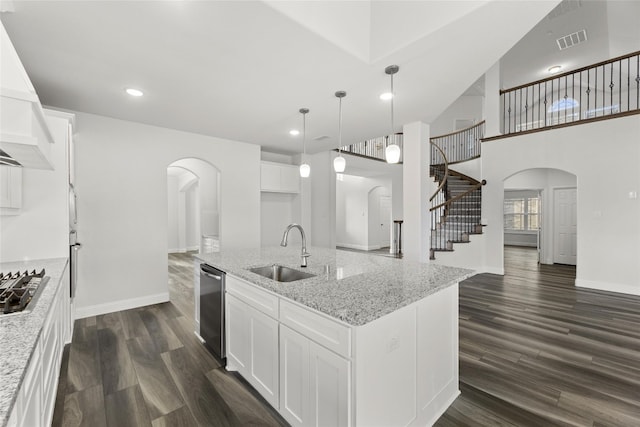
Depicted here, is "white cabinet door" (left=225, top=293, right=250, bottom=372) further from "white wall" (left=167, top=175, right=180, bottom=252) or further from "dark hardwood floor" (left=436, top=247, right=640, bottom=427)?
"white wall" (left=167, top=175, right=180, bottom=252)

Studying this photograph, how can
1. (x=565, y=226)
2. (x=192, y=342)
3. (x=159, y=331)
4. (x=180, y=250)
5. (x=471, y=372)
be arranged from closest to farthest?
(x=471, y=372), (x=192, y=342), (x=159, y=331), (x=565, y=226), (x=180, y=250)

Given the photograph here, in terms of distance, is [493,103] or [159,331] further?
[493,103]

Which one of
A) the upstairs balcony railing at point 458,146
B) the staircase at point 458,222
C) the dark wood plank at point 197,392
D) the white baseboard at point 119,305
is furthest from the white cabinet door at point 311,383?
the upstairs balcony railing at point 458,146

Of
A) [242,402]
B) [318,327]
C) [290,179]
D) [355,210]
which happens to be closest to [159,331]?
[242,402]

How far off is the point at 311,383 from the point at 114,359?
85.9 inches

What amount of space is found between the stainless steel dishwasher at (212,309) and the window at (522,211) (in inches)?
447

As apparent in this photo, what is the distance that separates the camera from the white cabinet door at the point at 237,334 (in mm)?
2139

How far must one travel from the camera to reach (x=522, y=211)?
10523 millimetres

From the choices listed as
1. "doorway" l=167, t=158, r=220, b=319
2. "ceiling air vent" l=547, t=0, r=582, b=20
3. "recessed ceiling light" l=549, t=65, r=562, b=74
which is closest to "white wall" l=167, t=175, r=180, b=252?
"doorway" l=167, t=158, r=220, b=319

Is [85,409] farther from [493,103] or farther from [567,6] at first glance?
[567,6]

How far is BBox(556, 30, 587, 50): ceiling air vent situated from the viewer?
18.5ft

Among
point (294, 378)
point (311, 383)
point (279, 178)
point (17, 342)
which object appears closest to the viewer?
point (17, 342)

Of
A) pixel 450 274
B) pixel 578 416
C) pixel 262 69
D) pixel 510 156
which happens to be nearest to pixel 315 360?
pixel 450 274

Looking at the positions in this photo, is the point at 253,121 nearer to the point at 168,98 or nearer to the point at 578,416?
the point at 168,98
